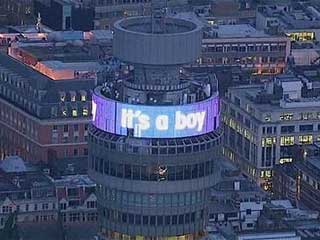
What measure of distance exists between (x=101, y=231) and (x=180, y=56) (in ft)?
35.8

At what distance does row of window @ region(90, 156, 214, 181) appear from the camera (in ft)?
326

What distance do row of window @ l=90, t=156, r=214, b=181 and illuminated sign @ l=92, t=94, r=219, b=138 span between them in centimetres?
163

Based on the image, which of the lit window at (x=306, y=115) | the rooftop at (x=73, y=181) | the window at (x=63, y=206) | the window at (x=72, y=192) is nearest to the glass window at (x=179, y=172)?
the window at (x=63, y=206)

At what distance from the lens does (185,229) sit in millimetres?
100812

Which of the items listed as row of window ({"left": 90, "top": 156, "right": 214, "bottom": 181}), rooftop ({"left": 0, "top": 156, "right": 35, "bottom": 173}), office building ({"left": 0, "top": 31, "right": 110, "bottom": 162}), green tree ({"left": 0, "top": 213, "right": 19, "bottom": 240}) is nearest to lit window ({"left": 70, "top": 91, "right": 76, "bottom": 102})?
office building ({"left": 0, "top": 31, "right": 110, "bottom": 162})

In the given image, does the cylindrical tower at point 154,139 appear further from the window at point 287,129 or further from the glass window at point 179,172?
the window at point 287,129

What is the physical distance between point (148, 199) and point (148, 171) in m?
1.44

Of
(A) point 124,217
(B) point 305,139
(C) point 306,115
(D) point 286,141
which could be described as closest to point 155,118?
(A) point 124,217

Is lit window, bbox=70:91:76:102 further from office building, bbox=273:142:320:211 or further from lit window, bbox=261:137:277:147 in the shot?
office building, bbox=273:142:320:211

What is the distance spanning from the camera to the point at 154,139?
99125mm

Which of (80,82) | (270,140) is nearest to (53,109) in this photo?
(80,82)

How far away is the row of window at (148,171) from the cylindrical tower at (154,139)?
0.17 ft

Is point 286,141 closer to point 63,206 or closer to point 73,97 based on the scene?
point 73,97

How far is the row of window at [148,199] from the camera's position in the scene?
3915 inches
